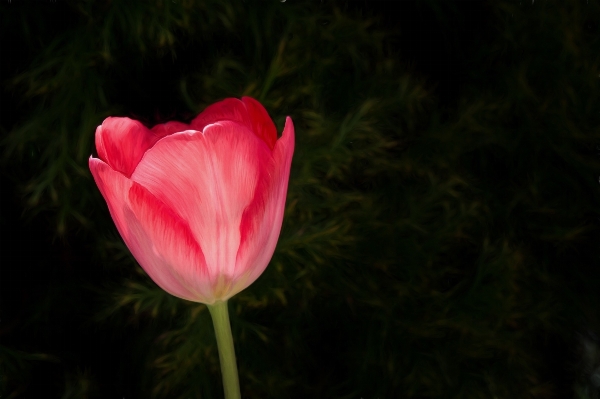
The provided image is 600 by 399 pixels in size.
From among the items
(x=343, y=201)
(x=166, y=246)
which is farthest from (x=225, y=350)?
(x=343, y=201)

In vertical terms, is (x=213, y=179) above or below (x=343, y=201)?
above

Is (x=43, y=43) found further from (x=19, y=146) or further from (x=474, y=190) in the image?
(x=474, y=190)

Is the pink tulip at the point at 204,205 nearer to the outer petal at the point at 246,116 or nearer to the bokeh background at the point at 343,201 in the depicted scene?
the outer petal at the point at 246,116

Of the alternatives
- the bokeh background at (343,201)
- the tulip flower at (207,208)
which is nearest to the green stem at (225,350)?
the tulip flower at (207,208)

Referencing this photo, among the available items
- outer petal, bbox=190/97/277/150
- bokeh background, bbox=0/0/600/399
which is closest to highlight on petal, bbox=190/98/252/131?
outer petal, bbox=190/97/277/150

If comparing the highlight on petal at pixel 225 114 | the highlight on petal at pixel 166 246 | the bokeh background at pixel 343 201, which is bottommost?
the bokeh background at pixel 343 201

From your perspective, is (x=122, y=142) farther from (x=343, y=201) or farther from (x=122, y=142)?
(x=343, y=201)

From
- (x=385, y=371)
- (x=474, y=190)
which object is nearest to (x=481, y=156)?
(x=474, y=190)
